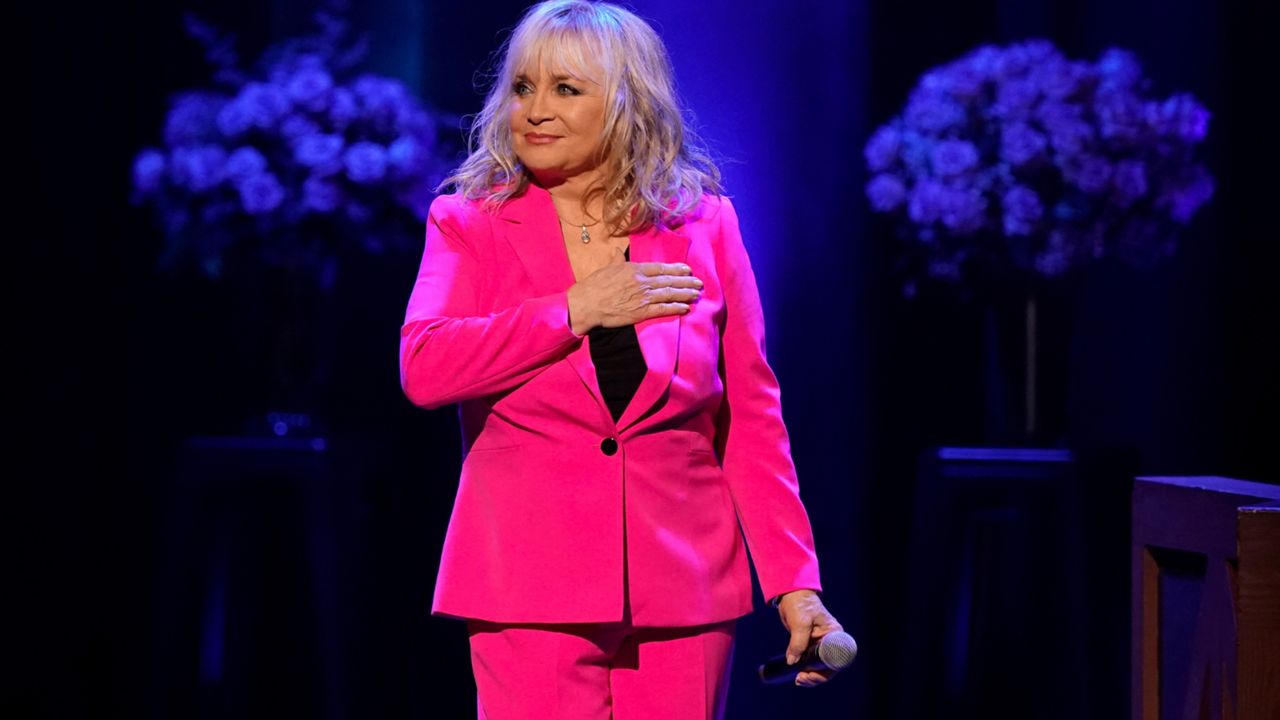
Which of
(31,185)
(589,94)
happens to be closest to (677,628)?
(589,94)

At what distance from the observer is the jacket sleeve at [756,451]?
192 centimetres

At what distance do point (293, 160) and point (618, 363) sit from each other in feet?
4.09

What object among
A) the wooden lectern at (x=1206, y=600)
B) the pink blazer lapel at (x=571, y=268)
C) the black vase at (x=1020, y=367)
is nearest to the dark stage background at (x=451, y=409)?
the black vase at (x=1020, y=367)

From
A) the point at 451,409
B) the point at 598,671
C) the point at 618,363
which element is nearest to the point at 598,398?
the point at 618,363

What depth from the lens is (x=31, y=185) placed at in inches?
120

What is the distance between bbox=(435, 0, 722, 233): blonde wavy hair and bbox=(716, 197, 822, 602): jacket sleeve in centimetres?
12

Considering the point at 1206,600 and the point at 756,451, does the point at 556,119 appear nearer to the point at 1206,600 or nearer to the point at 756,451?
the point at 756,451

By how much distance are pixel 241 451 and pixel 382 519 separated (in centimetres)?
30

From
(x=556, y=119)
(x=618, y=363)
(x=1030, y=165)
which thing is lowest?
(x=618, y=363)

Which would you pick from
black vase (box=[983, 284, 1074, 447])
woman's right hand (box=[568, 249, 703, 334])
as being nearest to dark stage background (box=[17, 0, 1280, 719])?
black vase (box=[983, 284, 1074, 447])

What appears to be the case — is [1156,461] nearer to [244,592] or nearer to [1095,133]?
[1095,133]

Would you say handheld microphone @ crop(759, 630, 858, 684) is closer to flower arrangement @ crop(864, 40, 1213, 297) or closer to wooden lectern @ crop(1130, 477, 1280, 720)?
wooden lectern @ crop(1130, 477, 1280, 720)

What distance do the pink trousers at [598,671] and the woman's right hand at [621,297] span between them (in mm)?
369

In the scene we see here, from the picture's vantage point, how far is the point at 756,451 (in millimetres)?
1931
